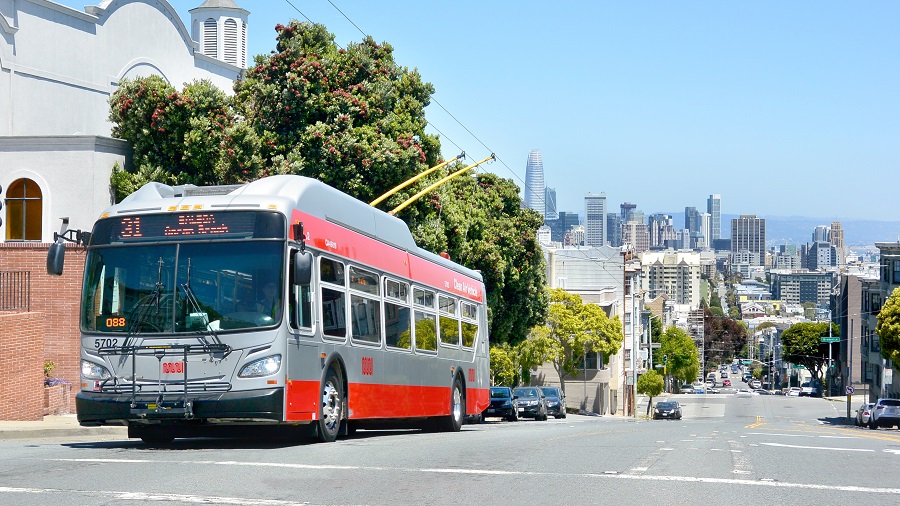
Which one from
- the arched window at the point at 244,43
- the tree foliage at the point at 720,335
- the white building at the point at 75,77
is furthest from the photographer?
the tree foliage at the point at 720,335

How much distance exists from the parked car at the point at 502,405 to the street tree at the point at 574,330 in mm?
21296

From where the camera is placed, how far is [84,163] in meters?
27.9

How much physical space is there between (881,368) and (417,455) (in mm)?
71237

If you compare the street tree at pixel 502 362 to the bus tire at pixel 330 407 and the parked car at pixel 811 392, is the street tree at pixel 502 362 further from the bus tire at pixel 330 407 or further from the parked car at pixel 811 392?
the parked car at pixel 811 392

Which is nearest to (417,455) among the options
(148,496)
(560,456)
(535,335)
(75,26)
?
(560,456)

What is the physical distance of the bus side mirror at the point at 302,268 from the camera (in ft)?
45.4

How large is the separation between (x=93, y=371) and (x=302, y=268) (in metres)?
2.95

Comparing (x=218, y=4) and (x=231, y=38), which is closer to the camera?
(x=218, y=4)

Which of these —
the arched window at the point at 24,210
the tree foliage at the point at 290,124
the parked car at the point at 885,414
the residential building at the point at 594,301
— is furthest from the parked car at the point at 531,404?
the residential building at the point at 594,301


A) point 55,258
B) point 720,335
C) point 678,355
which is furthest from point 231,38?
point 720,335

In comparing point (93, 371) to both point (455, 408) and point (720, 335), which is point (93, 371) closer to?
point (455, 408)

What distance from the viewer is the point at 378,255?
1777cm

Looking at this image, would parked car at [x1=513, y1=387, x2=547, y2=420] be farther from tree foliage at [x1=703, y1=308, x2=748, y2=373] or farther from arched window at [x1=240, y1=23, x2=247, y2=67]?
tree foliage at [x1=703, y1=308, x2=748, y2=373]

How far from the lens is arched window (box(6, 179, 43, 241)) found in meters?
28.0
